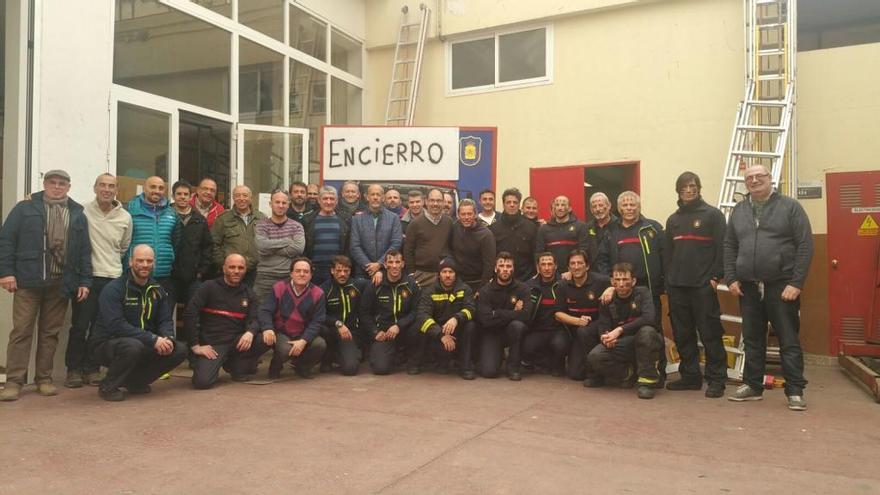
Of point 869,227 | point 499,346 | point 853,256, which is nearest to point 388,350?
point 499,346

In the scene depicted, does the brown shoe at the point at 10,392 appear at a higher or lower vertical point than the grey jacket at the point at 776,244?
lower

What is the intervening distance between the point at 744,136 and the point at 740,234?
3.39 metres

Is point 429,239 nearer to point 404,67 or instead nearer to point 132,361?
point 132,361

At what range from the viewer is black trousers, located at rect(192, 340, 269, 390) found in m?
5.68

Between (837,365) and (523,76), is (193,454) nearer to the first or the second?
(837,365)

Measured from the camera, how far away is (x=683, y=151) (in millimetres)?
9242

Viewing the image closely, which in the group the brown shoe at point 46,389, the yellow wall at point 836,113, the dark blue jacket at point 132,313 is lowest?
the brown shoe at point 46,389

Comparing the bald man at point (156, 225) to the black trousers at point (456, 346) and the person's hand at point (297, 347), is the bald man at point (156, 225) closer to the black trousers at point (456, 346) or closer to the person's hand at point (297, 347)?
the person's hand at point (297, 347)

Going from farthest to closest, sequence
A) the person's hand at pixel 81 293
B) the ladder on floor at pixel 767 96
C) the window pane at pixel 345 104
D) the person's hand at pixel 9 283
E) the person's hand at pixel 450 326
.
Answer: the window pane at pixel 345 104
the ladder on floor at pixel 767 96
the person's hand at pixel 450 326
the person's hand at pixel 81 293
the person's hand at pixel 9 283

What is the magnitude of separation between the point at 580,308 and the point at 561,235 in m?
0.78

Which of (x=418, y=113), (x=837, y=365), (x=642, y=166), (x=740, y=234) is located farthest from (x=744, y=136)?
(x=418, y=113)

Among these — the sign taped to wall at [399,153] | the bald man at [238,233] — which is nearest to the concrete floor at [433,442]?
the bald man at [238,233]

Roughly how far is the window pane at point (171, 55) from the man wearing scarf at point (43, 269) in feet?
6.67

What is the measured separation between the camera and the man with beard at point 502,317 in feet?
20.7
